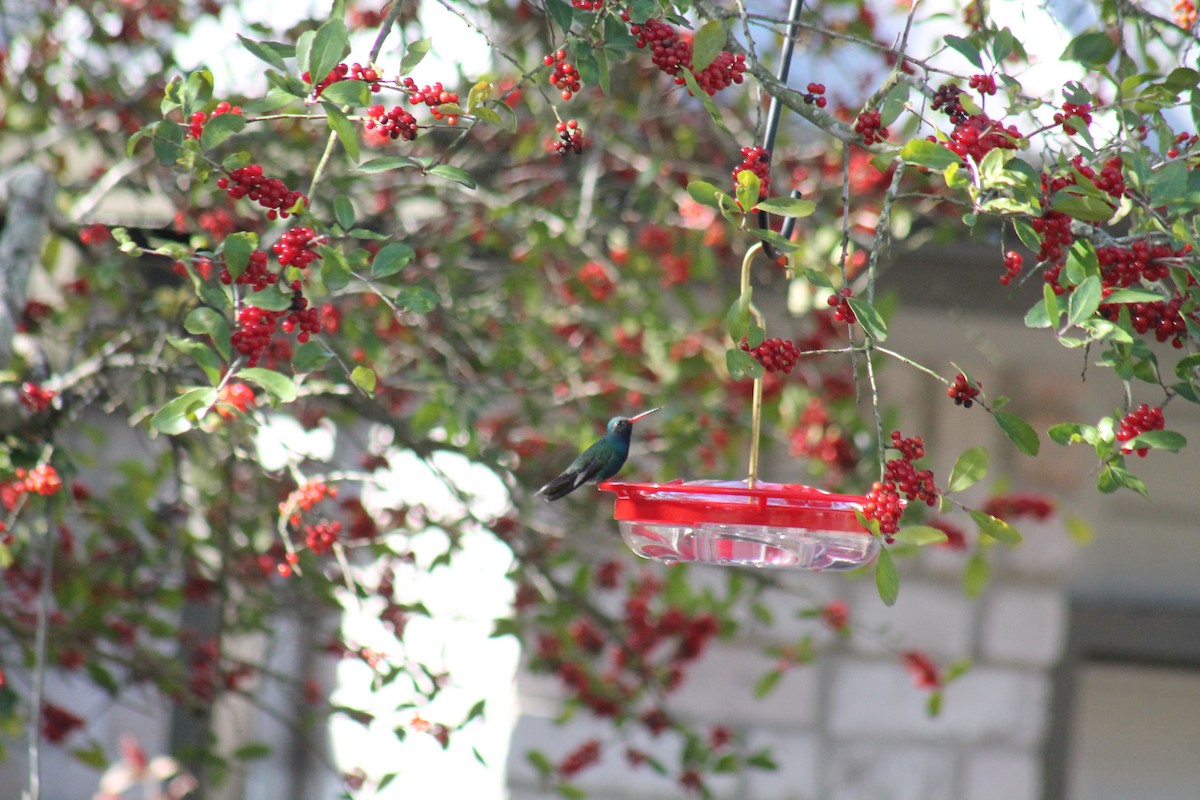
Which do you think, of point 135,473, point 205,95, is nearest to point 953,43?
point 205,95

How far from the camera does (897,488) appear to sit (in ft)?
3.78

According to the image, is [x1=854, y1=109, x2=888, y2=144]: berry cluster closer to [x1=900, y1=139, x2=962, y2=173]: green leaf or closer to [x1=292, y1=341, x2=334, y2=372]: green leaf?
[x1=900, y1=139, x2=962, y2=173]: green leaf

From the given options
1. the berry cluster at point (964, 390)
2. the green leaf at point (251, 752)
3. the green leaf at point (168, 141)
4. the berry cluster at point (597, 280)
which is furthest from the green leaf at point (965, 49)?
the green leaf at point (251, 752)

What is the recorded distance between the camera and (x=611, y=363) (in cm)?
289

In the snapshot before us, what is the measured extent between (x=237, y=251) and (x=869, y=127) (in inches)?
24.9

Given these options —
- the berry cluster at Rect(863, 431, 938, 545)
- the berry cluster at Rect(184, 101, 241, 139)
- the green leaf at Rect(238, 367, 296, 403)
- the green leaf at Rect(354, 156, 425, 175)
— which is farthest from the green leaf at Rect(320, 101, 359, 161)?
the berry cluster at Rect(863, 431, 938, 545)

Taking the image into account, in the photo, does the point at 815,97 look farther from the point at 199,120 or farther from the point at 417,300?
the point at 199,120

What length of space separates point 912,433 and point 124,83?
2.12 meters

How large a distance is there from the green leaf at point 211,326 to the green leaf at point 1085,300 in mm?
840

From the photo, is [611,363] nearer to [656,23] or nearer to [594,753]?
[594,753]

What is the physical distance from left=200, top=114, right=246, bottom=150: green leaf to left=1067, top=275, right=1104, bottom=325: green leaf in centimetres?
80

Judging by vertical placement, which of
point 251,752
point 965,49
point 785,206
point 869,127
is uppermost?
point 965,49

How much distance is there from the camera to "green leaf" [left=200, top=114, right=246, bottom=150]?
1221 mm

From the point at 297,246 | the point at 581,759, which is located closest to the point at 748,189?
the point at 297,246
